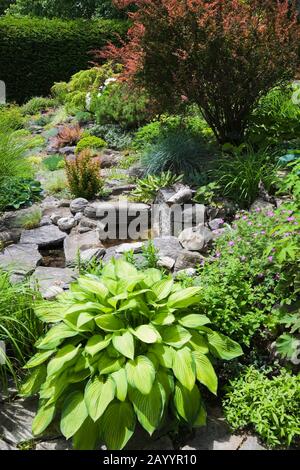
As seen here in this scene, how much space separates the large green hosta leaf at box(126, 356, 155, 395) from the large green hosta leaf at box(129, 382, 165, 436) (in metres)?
0.07

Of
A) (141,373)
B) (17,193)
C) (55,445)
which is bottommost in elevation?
(55,445)

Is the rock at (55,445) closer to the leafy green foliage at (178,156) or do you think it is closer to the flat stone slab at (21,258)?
the flat stone slab at (21,258)

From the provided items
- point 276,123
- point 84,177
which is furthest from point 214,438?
point 276,123

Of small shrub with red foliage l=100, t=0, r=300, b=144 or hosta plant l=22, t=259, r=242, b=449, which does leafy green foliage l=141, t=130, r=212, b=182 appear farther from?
hosta plant l=22, t=259, r=242, b=449

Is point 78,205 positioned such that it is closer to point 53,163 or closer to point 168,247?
point 168,247

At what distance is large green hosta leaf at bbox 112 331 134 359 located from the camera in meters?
2.65

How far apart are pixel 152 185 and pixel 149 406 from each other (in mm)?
3453

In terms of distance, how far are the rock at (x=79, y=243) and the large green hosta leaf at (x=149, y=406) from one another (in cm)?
216

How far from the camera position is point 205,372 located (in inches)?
109

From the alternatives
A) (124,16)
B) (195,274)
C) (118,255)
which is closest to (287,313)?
(195,274)

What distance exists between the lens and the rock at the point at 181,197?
5.20 metres

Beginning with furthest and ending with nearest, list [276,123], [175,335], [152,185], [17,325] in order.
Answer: [276,123] → [152,185] → [17,325] → [175,335]
